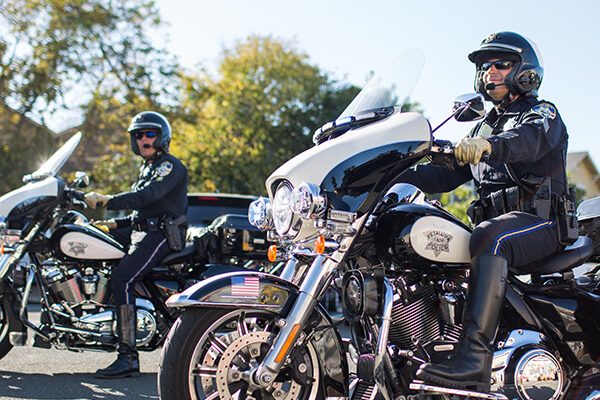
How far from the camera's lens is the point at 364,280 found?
346 cm

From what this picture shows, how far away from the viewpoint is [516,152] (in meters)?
3.63

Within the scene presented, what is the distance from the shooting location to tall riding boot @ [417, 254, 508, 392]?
11.2 feet

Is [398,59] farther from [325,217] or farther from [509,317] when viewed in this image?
[509,317]

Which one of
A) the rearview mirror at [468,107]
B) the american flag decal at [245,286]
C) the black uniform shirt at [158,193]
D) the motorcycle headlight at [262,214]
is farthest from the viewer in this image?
the black uniform shirt at [158,193]

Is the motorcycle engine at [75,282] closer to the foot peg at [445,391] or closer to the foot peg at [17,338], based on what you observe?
the foot peg at [17,338]

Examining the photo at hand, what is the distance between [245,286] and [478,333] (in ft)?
3.60

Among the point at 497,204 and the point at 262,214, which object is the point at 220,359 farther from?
the point at 497,204

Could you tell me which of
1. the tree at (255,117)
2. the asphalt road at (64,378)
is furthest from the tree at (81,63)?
the asphalt road at (64,378)

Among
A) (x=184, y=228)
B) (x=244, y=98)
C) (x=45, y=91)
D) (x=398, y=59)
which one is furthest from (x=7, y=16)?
(x=398, y=59)

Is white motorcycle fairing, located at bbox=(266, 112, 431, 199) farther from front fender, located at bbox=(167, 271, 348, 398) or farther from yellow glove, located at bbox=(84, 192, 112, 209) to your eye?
yellow glove, located at bbox=(84, 192, 112, 209)

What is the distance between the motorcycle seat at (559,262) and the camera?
3.89m

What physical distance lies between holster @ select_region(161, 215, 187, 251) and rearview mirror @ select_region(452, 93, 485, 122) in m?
3.33

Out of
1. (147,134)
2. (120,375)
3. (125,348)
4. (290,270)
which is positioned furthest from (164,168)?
(290,270)

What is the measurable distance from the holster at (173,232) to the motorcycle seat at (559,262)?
3.26 m
